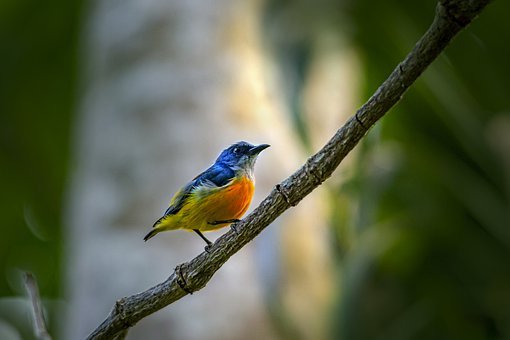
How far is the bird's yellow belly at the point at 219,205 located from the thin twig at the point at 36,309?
0.76ft

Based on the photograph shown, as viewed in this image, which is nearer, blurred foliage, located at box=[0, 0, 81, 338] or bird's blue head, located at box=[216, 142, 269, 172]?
bird's blue head, located at box=[216, 142, 269, 172]

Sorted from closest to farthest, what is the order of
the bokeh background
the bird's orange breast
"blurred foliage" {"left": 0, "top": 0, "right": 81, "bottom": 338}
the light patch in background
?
1. the bird's orange breast
2. the bokeh background
3. "blurred foliage" {"left": 0, "top": 0, "right": 81, "bottom": 338}
4. the light patch in background

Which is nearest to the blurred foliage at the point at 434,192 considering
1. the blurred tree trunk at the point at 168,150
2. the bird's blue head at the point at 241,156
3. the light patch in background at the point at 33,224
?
the blurred tree trunk at the point at 168,150

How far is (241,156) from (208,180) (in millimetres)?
79

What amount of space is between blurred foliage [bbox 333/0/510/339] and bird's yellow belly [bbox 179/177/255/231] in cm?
138

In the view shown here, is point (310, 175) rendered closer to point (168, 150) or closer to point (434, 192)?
point (168, 150)

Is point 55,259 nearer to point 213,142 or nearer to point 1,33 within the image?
point 1,33

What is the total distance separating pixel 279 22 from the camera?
10.3 ft

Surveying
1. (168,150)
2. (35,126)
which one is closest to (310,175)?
(168,150)

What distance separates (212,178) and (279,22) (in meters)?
2.21

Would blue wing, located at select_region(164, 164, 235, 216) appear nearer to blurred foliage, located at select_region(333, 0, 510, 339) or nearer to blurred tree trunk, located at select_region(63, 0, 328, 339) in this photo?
blurred tree trunk, located at select_region(63, 0, 328, 339)

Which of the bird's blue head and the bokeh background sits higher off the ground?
the bokeh background

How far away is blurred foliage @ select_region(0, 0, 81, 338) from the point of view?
503cm

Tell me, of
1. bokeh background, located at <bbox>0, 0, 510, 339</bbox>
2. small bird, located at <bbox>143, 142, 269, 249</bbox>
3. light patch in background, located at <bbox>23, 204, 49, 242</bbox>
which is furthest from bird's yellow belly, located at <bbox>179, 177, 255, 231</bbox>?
light patch in background, located at <bbox>23, 204, 49, 242</bbox>
